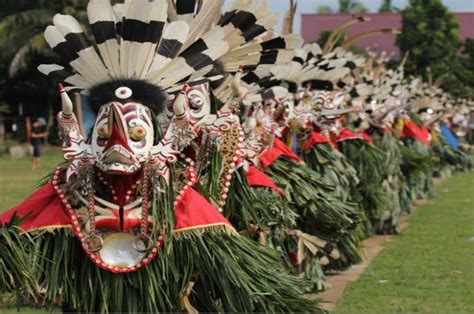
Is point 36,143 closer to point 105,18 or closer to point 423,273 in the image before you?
point 423,273

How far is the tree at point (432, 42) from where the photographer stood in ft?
100

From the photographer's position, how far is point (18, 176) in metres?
20.7

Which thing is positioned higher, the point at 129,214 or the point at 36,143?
the point at 129,214

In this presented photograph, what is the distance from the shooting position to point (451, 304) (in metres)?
7.73

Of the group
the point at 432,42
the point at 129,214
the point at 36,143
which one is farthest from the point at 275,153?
the point at 432,42

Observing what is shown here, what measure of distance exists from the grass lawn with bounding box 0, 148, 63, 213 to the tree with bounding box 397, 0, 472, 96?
34.0ft

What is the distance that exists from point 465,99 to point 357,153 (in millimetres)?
23887

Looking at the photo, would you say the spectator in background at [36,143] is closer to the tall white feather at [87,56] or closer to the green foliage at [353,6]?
the green foliage at [353,6]

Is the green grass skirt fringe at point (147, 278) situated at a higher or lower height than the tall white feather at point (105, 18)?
lower

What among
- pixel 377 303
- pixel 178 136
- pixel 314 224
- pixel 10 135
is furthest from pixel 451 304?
pixel 10 135

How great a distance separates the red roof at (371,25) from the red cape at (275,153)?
19015 millimetres

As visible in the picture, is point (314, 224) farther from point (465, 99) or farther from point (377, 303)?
point (465, 99)

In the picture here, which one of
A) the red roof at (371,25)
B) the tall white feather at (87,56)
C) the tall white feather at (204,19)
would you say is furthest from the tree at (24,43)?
the tall white feather at (87,56)

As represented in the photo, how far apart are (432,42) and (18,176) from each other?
1504cm
